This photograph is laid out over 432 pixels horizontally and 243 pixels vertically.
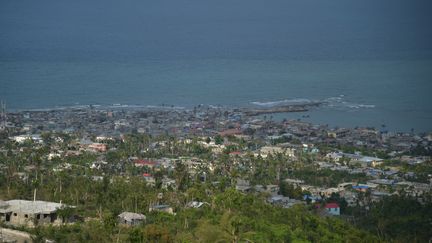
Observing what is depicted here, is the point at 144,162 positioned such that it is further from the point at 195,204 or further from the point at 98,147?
the point at 195,204

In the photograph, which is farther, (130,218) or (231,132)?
(231,132)

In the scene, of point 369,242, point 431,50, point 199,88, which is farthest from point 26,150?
point 431,50

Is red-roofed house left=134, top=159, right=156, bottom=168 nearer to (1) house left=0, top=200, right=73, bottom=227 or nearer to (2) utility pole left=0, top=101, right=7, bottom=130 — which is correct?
(1) house left=0, top=200, right=73, bottom=227

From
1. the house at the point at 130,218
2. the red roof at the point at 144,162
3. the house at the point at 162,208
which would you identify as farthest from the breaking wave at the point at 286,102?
the house at the point at 130,218

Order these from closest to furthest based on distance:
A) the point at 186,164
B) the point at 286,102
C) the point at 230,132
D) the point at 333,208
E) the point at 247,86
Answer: the point at 333,208 < the point at 186,164 < the point at 230,132 < the point at 286,102 < the point at 247,86

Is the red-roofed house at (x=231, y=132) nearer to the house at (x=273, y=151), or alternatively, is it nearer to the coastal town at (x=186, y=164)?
the coastal town at (x=186, y=164)

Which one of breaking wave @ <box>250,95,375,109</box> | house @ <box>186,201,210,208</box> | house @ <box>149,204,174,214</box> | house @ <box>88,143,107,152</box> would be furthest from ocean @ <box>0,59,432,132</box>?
house @ <box>149,204,174,214</box>

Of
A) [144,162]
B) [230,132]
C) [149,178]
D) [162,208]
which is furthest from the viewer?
[230,132]

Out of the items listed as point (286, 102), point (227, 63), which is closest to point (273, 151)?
point (286, 102)
